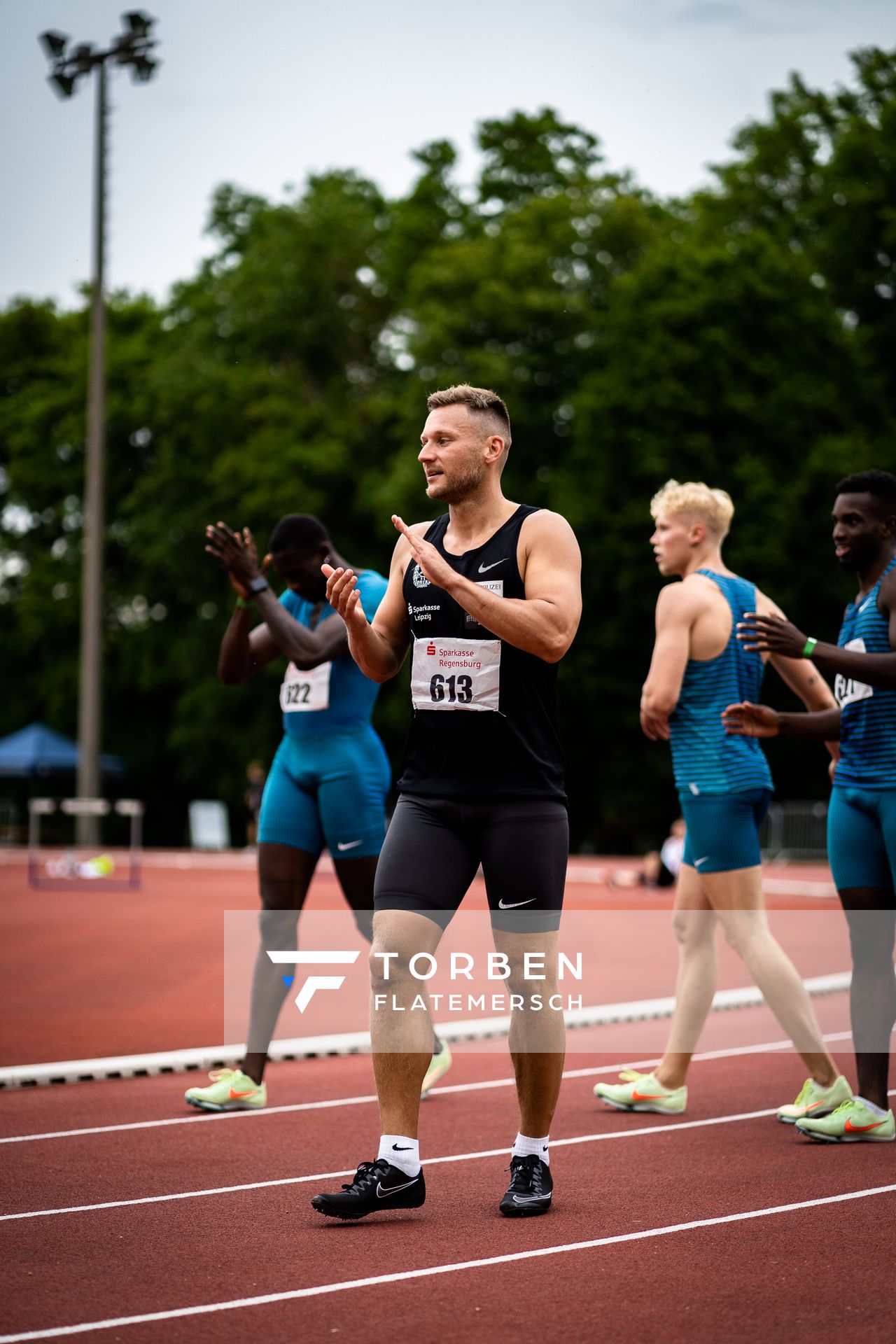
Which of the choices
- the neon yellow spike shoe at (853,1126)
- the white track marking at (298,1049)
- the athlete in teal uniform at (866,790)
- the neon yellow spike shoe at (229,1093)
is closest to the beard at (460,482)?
the athlete in teal uniform at (866,790)

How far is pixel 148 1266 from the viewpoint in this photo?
4.62 metres

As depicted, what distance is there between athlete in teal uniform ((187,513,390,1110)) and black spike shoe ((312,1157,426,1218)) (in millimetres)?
1976

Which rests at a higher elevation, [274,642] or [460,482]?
[460,482]

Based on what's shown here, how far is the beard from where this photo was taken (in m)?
5.38

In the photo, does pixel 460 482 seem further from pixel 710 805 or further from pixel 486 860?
pixel 710 805

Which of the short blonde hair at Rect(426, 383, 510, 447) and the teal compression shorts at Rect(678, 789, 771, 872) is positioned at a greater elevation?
the short blonde hair at Rect(426, 383, 510, 447)

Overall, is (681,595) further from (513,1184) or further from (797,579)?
(797,579)

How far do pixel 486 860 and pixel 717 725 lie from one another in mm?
2087

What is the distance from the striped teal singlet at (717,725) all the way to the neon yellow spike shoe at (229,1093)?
2.15 m

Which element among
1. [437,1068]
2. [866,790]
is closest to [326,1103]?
[437,1068]

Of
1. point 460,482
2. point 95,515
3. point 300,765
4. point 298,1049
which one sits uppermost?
point 95,515

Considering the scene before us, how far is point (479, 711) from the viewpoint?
5234 mm

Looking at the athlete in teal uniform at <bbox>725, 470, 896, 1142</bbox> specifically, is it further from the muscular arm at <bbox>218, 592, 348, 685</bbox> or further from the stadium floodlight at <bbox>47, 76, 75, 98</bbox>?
the stadium floodlight at <bbox>47, 76, 75, 98</bbox>

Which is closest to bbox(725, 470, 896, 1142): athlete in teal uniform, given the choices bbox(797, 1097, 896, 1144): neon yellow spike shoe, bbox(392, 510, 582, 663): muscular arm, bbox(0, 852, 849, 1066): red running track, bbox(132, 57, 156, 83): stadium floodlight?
bbox(797, 1097, 896, 1144): neon yellow spike shoe
